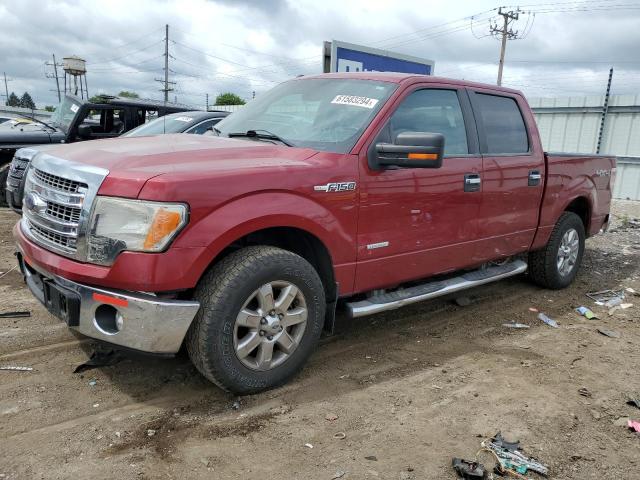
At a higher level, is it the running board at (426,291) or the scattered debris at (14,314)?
the running board at (426,291)

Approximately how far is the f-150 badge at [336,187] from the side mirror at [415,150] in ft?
1.01

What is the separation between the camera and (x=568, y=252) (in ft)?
19.5

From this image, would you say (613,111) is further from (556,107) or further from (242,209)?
(242,209)

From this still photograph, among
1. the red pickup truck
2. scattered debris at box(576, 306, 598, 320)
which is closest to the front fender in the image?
the red pickup truck

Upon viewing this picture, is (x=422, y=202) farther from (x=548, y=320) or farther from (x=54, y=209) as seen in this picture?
(x=54, y=209)

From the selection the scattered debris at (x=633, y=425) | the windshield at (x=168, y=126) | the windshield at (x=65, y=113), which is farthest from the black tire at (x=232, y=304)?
the windshield at (x=65, y=113)

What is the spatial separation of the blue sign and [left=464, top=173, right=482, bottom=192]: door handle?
180 inches

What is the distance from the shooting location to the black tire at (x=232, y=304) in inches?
114

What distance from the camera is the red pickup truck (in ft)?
8.98

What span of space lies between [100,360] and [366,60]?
23.1ft

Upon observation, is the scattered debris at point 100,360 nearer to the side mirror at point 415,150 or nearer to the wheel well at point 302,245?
the wheel well at point 302,245

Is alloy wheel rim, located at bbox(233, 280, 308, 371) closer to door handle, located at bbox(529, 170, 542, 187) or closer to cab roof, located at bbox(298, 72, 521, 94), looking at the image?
cab roof, located at bbox(298, 72, 521, 94)

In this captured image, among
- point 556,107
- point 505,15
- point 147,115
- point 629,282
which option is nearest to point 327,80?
point 629,282

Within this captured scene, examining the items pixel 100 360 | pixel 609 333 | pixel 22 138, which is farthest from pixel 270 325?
pixel 22 138
